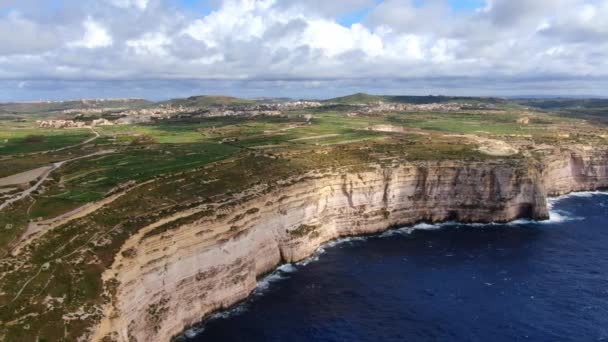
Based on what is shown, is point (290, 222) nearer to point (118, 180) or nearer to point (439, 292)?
point (439, 292)

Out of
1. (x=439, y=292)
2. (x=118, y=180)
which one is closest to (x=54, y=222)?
(x=118, y=180)

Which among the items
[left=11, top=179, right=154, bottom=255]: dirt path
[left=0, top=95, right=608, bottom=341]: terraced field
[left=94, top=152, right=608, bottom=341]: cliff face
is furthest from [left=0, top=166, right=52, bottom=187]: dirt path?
[left=94, top=152, right=608, bottom=341]: cliff face

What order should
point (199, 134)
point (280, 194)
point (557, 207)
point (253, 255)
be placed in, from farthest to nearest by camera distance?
point (199, 134), point (557, 207), point (280, 194), point (253, 255)

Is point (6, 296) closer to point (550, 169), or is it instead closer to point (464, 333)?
point (464, 333)

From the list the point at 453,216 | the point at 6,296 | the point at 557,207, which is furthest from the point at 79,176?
the point at 557,207

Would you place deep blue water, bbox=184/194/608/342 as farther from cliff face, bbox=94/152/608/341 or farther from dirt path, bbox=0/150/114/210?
dirt path, bbox=0/150/114/210

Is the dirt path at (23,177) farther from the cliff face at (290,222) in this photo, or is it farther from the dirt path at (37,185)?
the cliff face at (290,222)

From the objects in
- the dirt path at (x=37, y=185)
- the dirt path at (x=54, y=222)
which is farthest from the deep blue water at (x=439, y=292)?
the dirt path at (x=37, y=185)
